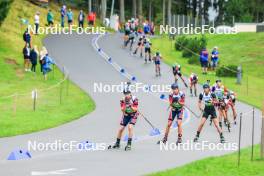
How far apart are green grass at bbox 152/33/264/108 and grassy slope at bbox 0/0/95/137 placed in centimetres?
910

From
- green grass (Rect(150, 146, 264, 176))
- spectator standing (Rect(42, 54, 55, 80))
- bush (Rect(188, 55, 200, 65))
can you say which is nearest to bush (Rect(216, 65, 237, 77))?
bush (Rect(188, 55, 200, 65))

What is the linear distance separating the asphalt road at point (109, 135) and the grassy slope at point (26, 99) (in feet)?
2.32

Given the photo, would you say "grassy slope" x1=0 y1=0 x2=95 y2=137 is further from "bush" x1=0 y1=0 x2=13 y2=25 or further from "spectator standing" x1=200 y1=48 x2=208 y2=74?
"spectator standing" x1=200 y1=48 x2=208 y2=74

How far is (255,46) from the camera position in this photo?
56.8 metres

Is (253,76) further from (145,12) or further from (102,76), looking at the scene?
(145,12)

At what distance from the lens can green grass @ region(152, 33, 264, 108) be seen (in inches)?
1500

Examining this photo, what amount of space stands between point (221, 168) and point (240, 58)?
37.3 m

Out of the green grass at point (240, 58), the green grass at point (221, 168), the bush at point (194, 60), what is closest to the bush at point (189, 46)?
the green grass at point (240, 58)

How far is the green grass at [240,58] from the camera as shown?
38.1 m

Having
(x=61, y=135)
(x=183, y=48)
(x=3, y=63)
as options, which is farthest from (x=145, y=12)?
(x=61, y=135)

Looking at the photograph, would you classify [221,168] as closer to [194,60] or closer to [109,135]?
[109,135]

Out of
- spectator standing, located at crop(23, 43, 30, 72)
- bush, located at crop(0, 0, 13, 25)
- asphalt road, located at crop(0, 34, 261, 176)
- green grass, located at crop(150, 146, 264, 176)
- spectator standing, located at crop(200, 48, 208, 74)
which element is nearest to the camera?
green grass, located at crop(150, 146, 264, 176)

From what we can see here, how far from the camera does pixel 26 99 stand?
97.6ft

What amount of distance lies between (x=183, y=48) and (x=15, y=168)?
116 ft
